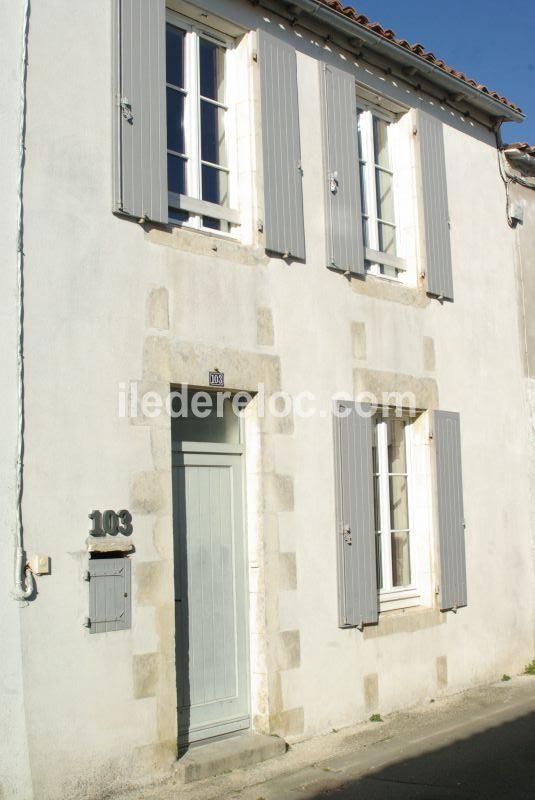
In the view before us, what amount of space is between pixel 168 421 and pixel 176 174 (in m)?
Answer: 1.83

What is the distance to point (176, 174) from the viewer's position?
6.77 meters

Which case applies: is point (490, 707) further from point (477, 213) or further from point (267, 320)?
point (477, 213)

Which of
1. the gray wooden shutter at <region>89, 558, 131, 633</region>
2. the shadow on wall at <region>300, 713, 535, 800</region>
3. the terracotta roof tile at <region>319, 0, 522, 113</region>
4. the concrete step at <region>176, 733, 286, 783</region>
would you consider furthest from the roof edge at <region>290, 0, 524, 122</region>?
the shadow on wall at <region>300, 713, 535, 800</region>

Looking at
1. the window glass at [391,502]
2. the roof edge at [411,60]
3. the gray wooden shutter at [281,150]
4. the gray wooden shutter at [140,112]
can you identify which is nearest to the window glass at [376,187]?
the roof edge at [411,60]

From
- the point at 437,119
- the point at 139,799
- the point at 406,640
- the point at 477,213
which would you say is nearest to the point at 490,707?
the point at 406,640

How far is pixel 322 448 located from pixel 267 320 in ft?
3.61

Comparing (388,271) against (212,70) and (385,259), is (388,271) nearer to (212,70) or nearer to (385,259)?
(385,259)

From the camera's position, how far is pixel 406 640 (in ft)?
25.9

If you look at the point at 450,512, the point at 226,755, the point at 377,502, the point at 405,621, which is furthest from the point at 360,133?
the point at 226,755

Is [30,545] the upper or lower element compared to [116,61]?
lower

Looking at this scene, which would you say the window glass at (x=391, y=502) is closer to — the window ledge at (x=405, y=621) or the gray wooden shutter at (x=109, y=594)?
the window ledge at (x=405, y=621)

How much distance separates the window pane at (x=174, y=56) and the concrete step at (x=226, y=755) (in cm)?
460

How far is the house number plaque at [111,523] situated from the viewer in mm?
5625

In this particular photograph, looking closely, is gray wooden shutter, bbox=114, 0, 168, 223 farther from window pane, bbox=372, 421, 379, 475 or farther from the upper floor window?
window pane, bbox=372, 421, 379, 475
